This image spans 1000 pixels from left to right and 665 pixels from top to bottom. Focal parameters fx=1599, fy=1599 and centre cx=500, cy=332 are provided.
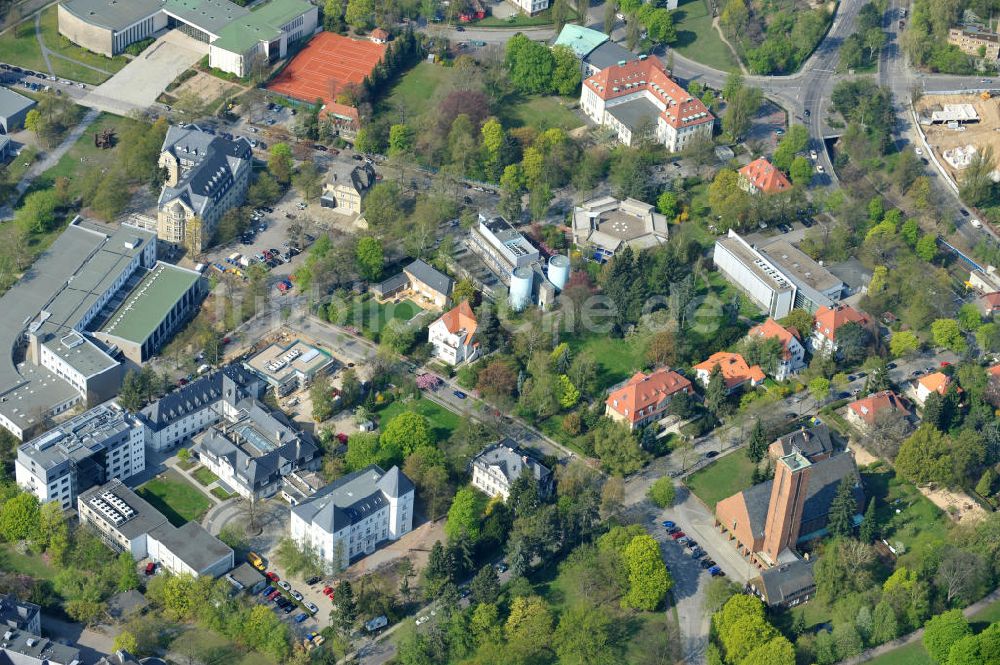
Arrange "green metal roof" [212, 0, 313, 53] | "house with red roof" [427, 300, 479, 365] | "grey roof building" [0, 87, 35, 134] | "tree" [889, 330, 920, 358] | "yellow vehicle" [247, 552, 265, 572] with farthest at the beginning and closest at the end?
"green metal roof" [212, 0, 313, 53], "grey roof building" [0, 87, 35, 134], "tree" [889, 330, 920, 358], "house with red roof" [427, 300, 479, 365], "yellow vehicle" [247, 552, 265, 572]

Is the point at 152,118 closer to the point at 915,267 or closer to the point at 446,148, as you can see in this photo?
the point at 446,148

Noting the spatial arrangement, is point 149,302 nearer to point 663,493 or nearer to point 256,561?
point 256,561

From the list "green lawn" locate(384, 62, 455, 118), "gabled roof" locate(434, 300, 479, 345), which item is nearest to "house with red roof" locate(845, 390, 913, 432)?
"gabled roof" locate(434, 300, 479, 345)

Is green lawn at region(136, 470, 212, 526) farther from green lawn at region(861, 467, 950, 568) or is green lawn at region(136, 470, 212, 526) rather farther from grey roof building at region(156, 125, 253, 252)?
green lawn at region(861, 467, 950, 568)

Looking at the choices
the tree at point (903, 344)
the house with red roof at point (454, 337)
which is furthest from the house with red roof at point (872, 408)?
the house with red roof at point (454, 337)

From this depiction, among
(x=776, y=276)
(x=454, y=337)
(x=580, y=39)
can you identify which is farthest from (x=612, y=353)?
(x=580, y=39)

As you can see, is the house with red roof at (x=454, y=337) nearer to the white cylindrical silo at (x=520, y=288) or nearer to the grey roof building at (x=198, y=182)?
the white cylindrical silo at (x=520, y=288)
